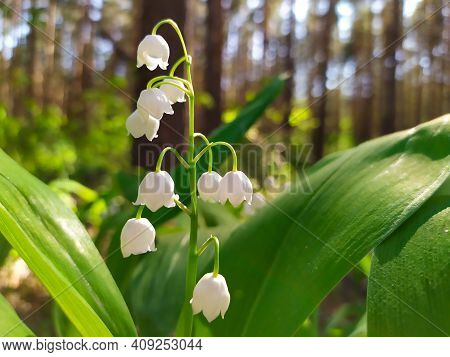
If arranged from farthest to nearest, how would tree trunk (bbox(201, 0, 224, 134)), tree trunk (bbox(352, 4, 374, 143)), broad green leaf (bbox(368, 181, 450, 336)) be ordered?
tree trunk (bbox(352, 4, 374, 143))
tree trunk (bbox(201, 0, 224, 134))
broad green leaf (bbox(368, 181, 450, 336))

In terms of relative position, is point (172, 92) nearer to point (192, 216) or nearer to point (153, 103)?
point (153, 103)

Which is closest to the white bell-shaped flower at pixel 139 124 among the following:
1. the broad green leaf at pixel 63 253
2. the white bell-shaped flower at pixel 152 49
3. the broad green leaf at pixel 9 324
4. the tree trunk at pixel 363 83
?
the white bell-shaped flower at pixel 152 49

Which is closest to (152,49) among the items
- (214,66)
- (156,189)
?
(156,189)

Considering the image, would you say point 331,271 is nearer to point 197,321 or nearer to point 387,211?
point 387,211

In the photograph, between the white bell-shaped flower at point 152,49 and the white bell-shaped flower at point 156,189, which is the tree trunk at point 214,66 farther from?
the white bell-shaped flower at point 156,189

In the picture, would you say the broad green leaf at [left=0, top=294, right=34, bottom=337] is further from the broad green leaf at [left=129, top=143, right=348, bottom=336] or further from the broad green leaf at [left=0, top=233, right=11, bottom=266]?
the broad green leaf at [left=0, top=233, right=11, bottom=266]

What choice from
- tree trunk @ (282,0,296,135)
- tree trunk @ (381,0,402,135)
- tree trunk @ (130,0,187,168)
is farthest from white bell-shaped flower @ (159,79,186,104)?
tree trunk @ (381,0,402,135)
